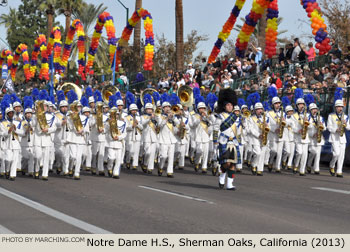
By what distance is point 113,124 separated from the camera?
61.0ft

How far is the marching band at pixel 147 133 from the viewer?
1788cm

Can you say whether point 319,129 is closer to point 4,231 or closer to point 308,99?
point 308,99

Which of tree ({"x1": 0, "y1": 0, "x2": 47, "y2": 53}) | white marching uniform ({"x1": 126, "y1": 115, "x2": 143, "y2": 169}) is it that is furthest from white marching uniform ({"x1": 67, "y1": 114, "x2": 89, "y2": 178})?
tree ({"x1": 0, "y1": 0, "x2": 47, "y2": 53})

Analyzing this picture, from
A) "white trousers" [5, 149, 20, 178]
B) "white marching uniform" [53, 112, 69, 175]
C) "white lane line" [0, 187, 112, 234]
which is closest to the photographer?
"white lane line" [0, 187, 112, 234]

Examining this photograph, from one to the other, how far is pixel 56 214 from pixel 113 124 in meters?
7.50

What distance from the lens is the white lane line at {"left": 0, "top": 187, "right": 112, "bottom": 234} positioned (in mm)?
9706

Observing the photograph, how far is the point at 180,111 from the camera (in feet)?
66.3

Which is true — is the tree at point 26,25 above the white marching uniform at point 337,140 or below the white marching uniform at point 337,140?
above

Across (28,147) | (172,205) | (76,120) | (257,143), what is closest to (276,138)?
(257,143)

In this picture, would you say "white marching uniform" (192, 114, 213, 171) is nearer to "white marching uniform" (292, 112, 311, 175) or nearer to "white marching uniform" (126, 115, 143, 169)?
"white marching uniform" (126, 115, 143, 169)

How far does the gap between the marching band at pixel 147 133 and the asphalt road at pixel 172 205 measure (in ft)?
2.38

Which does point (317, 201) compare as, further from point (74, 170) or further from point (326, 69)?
point (326, 69)

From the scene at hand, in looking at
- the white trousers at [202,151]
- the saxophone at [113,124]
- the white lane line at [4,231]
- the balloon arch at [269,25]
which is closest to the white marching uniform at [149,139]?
the saxophone at [113,124]

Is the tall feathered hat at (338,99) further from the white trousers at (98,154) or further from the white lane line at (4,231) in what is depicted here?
the white lane line at (4,231)
